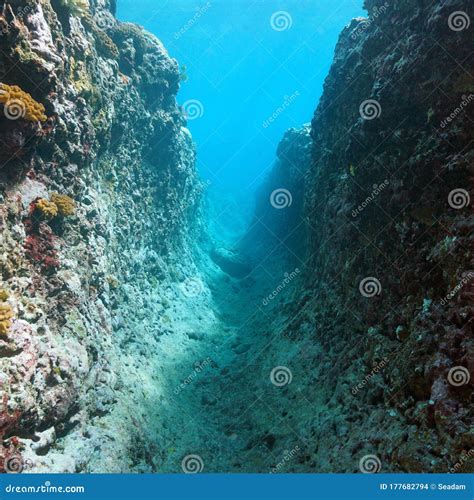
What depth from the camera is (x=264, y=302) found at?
2138 centimetres

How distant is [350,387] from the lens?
9.80m

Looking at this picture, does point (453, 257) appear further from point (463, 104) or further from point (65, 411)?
point (65, 411)

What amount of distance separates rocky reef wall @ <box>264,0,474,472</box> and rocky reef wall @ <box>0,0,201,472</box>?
20.8 ft

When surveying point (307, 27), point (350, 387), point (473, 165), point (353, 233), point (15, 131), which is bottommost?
point (15, 131)

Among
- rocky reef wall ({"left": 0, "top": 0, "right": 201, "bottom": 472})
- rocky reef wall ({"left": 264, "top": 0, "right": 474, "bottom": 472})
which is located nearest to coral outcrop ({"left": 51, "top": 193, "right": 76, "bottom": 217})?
rocky reef wall ({"left": 0, "top": 0, "right": 201, "bottom": 472})

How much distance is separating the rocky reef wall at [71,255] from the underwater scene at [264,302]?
0.07 metres

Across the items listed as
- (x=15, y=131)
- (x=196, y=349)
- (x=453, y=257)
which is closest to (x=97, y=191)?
(x=15, y=131)

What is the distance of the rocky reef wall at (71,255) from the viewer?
841cm

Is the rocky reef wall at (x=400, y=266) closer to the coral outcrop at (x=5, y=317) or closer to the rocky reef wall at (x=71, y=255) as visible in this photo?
the rocky reef wall at (x=71, y=255)

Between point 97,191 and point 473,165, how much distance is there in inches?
533

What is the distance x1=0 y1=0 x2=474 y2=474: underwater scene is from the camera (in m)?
7.66

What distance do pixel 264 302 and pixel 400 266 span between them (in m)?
12.4

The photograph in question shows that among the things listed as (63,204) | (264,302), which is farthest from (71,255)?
(264,302)

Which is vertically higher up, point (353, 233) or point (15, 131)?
point (353, 233)
